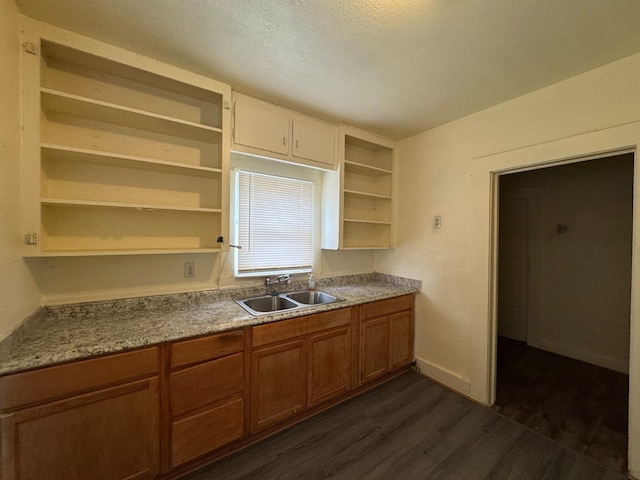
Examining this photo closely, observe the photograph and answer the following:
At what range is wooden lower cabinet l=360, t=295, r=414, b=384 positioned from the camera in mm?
2332

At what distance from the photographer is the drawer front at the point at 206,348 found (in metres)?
1.45

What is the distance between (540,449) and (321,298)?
6.06 feet

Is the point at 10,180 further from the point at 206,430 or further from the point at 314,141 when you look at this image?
the point at 314,141

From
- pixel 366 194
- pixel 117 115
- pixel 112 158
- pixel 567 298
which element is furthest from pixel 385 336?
pixel 117 115

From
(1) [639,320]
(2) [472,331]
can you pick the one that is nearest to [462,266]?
(2) [472,331]

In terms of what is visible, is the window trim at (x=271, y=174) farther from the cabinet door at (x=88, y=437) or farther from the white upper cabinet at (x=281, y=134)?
the cabinet door at (x=88, y=437)

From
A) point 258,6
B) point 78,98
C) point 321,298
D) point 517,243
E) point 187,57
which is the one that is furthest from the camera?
point 517,243

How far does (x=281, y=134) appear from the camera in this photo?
219 cm

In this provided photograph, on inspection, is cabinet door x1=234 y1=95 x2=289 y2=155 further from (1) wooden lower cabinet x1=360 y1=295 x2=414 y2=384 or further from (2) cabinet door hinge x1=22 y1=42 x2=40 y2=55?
(1) wooden lower cabinet x1=360 y1=295 x2=414 y2=384

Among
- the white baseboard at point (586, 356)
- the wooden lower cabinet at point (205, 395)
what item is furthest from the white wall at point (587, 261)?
the wooden lower cabinet at point (205, 395)

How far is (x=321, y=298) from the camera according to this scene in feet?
8.20

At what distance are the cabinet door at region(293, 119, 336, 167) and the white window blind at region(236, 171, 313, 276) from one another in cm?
32

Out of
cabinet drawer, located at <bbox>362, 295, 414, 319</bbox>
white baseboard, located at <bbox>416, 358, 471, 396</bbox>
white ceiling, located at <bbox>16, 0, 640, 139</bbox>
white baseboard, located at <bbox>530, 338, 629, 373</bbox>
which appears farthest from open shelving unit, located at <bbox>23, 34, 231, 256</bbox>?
white baseboard, located at <bbox>530, 338, 629, 373</bbox>

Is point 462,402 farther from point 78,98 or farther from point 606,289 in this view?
point 78,98
